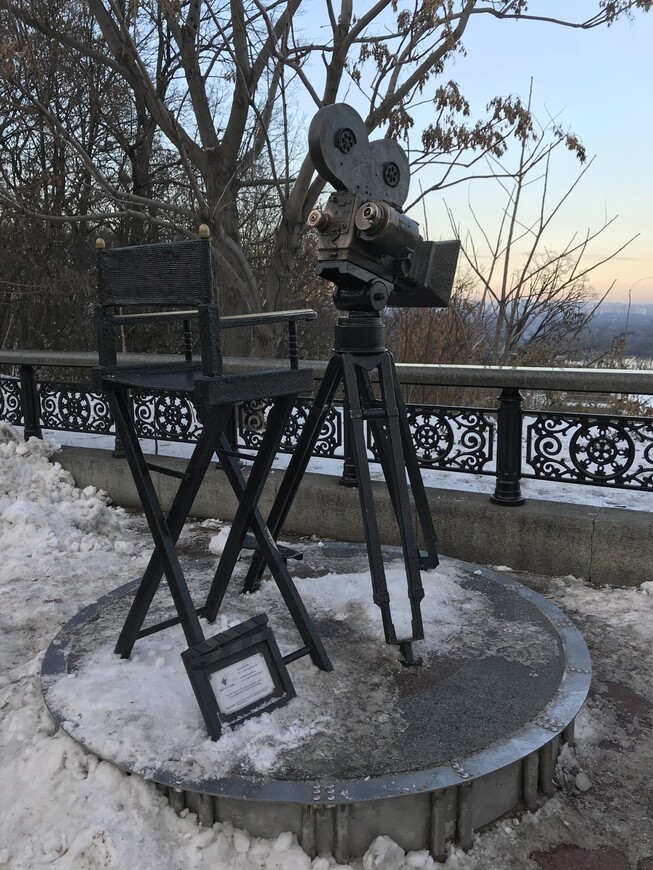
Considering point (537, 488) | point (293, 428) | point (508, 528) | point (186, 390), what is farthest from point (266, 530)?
point (537, 488)

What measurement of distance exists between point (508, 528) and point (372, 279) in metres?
2.37

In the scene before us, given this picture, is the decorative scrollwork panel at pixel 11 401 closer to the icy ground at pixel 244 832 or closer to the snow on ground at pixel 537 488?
the snow on ground at pixel 537 488

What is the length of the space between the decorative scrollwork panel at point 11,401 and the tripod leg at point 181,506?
470 centimetres

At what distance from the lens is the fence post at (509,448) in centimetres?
491

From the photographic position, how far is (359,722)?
283cm

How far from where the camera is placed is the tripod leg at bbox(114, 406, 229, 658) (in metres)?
2.80

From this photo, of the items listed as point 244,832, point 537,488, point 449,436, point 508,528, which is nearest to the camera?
point 244,832

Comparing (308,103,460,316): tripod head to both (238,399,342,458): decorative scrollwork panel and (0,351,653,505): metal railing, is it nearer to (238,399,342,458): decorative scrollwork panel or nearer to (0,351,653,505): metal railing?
(0,351,653,505): metal railing

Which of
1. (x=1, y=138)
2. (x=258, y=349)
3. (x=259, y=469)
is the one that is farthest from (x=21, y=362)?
(x=1, y=138)

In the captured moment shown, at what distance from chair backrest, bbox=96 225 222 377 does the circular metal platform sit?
140 centimetres

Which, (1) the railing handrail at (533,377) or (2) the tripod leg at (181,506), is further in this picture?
(1) the railing handrail at (533,377)

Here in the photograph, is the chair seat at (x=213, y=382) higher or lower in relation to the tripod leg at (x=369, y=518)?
higher

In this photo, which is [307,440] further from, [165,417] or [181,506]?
[165,417]

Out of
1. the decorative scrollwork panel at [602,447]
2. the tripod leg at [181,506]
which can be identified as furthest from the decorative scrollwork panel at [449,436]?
the tripod leg at [181,506]
